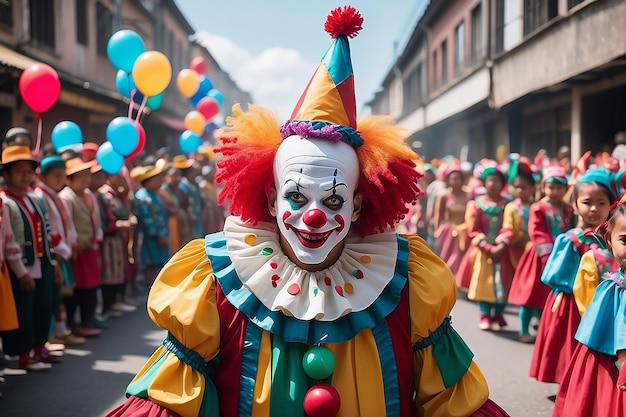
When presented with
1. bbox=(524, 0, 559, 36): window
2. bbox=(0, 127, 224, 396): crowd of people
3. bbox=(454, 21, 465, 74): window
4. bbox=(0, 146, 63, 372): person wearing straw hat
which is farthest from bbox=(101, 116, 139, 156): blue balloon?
bbox=(454, 21, 465, 74): window

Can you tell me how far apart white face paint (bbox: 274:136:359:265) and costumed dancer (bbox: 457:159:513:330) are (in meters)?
5.36

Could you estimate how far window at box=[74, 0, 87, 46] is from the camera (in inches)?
786

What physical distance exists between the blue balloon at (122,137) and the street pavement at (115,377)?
1906 mm

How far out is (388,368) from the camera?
2.62 m

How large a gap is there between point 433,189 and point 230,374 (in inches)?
371

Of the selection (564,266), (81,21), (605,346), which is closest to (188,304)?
(605,346)

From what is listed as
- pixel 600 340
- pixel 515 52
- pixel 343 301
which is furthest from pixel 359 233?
pixel 515 52

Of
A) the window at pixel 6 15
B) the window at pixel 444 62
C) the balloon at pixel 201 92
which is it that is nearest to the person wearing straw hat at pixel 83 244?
the balloon at pixel 201 92

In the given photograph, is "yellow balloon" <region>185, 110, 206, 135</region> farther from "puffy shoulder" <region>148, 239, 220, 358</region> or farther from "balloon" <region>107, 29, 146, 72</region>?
"puffy shoulder" <region>148, 239, 220, 358</region>

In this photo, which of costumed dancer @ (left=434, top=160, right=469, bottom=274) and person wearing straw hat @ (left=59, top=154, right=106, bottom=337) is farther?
costumed dancer @ (left=434, top=160, right=469, bottom=274)

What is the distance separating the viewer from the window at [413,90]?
36.5 meters

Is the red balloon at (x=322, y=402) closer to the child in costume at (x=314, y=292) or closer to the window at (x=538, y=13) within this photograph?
the child in costume at (x=314, y=292)

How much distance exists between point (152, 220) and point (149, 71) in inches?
79.4

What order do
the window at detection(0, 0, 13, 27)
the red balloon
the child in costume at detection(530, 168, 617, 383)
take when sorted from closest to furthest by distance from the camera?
the red balloon
the child in costume at detection(530, 168, 617, 383)
the window at detection(0, 0, 13, 27)
